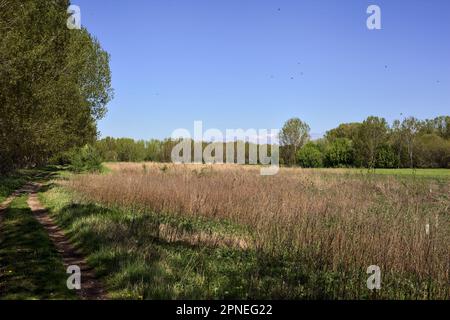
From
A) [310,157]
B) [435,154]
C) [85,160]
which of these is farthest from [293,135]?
[85,160]

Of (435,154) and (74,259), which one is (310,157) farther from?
(74,259)

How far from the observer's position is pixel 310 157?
7575 cm

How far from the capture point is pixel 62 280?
713cm

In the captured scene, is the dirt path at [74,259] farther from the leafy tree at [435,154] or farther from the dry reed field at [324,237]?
the leafy tree at [435,154]

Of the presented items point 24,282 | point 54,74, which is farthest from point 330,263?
point 54,74

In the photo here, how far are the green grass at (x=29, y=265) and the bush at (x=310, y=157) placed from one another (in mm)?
66851

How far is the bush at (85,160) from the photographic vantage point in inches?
1416

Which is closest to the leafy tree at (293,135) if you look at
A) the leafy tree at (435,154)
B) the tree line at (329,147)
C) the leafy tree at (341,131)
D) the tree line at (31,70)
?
the tree line at (329,147)

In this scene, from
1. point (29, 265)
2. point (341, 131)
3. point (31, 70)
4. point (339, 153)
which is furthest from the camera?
point (341, 131)

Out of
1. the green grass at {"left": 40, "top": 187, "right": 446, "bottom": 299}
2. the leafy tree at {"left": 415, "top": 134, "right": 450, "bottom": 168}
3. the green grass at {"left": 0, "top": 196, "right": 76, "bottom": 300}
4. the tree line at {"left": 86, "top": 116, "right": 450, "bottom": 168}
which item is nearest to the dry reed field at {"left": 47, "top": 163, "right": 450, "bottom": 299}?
the green grass at {"left": 40, "top": 187, "right": 446, "bottom": 299}

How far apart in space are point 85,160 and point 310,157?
48.2m

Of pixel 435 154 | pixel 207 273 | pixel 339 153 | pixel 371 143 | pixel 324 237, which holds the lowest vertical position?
pixel 207 273
